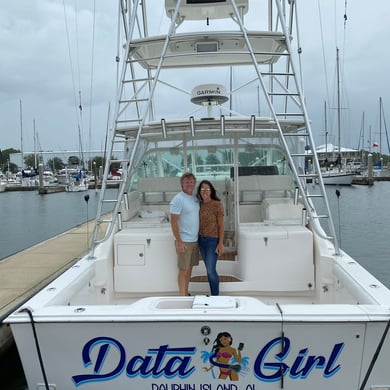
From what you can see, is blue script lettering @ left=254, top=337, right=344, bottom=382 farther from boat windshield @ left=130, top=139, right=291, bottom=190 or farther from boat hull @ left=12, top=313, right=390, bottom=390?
boat windshield @ left=130, top=139, right=291, bottom=190

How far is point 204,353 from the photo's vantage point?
2848 mm

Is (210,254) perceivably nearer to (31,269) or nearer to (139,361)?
(139,361)

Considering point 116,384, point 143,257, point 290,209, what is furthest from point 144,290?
point 290,209

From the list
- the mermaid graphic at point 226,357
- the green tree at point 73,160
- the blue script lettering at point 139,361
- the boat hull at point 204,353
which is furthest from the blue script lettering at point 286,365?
the green tree at point 73,160

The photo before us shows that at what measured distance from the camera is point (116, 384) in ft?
9.65

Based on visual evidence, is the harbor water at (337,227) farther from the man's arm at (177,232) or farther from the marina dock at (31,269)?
the man's arm at (177,232)

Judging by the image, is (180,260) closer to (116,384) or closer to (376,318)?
(116,384)

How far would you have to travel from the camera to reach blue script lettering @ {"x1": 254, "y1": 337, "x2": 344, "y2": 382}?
2.84 m

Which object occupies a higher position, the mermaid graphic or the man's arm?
the man's arm

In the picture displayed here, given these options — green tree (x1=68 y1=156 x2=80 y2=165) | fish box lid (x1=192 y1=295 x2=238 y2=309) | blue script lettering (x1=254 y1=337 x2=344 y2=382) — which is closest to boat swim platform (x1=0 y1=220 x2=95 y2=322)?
fish box lid (x1=192 y1=295 x2=238 y2=309)

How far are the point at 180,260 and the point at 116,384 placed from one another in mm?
1563

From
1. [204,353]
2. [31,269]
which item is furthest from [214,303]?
[31,269]

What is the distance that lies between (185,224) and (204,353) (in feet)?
5.24

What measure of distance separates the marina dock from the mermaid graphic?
3219 millimetres
